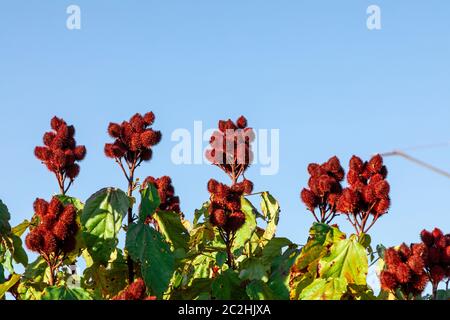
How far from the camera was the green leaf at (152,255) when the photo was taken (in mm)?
5887

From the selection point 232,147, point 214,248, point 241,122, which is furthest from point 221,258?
point 241,122

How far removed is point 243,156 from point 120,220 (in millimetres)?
2499

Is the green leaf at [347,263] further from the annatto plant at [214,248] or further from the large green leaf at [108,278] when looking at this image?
the large green leaf at [108,278]

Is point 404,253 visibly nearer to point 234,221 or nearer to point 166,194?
point 234,221

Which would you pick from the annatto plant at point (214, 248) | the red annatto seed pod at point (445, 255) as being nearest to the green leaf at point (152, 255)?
the annatto plant at point (214, 248)

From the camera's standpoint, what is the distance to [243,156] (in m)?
8.45

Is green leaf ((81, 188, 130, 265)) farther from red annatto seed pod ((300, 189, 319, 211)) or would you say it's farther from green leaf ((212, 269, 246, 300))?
red annatto seed pod ((300, 189, 319, 211))

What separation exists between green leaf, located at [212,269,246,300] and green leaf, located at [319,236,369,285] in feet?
2.18

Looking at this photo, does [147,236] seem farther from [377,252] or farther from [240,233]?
[377,252]

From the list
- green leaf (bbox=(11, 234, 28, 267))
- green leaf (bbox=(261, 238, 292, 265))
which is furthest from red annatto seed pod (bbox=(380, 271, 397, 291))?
green leaf (bbox=(11, 234, 28, 267))

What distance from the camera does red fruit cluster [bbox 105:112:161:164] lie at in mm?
6781

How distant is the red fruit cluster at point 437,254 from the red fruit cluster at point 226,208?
4.44 ft

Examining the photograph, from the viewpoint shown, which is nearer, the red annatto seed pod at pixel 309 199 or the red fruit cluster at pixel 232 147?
the red annatto seed pod at pixel 309 199
